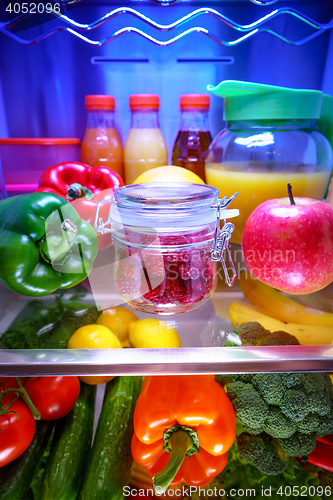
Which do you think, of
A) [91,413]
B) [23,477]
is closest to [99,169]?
[91,413]

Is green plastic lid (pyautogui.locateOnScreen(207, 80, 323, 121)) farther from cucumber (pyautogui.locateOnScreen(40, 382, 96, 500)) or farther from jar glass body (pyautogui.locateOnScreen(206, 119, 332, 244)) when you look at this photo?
cucumber (pyautogui.locateOnScreen(40, 382, 96, 500))

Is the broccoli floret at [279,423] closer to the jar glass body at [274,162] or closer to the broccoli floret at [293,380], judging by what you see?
the broccoli floret at [293,380]

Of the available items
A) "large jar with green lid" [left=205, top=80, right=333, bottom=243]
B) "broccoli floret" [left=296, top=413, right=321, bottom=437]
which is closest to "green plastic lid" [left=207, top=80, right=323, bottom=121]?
"large jar with green lid" [left=205, top=80, right=333, bottom=243]

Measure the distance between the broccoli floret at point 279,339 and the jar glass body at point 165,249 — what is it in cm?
13

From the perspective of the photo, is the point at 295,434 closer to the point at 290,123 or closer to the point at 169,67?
the point at 290,123

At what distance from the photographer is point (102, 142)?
1050 mm

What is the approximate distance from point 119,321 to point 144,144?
59 cm

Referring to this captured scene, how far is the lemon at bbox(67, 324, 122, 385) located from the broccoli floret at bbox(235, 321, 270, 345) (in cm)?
22

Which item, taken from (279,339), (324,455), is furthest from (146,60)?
(324,455)

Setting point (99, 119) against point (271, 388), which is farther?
point (99, 119)

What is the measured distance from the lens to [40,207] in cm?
65

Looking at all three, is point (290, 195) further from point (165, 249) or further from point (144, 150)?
point (144, 150)

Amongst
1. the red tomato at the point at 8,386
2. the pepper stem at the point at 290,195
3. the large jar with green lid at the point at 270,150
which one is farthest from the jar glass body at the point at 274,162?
the red tomato at the point at 8,386

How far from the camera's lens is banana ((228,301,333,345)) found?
58cm
